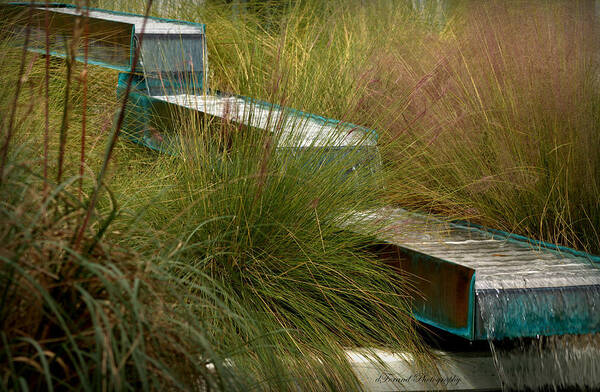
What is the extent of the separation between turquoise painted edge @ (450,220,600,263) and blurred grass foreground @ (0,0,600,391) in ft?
0.17

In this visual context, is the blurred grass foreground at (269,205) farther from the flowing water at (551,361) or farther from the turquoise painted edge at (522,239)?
the flowing water at (551,361)

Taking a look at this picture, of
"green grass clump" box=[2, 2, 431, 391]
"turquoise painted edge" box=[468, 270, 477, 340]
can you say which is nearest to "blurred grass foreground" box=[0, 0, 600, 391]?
"green grass clump" box=[2, 2, 431, 391]

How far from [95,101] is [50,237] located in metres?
2.51

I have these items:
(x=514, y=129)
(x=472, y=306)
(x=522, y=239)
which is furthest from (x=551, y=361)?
(x=514, y=129)

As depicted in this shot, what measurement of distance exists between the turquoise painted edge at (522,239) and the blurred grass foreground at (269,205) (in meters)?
0.05

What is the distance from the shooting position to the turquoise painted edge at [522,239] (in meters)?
2.86

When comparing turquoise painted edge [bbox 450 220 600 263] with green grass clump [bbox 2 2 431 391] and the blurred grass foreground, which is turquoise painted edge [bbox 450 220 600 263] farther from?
green grass clump [bbox 2 2 431 391]

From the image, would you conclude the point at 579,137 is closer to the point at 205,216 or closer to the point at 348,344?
the point at 348,344

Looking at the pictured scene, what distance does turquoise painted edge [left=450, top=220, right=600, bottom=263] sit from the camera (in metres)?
2.86

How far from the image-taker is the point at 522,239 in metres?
3.03

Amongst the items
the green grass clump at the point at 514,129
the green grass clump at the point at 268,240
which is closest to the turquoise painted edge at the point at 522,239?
the green grass clump at the point at 514,129

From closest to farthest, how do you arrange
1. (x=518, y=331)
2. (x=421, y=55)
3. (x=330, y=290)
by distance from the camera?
(x=518, y=331), (x=330, y=290), (x=421, y=55)

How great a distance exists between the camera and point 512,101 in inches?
126

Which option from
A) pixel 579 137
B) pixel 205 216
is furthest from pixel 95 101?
pixel 579 137
